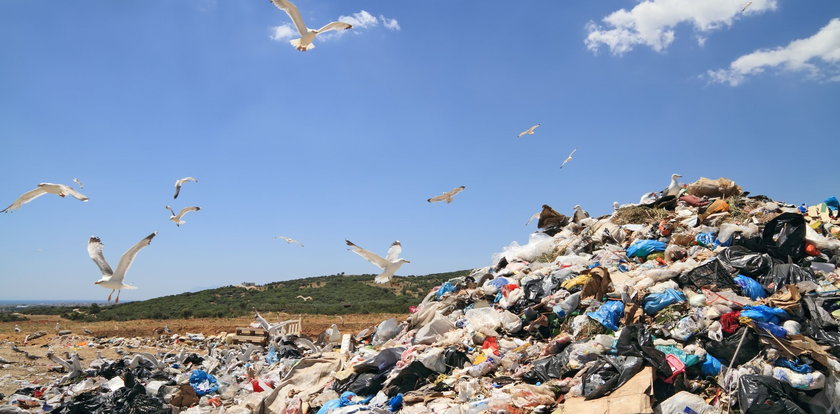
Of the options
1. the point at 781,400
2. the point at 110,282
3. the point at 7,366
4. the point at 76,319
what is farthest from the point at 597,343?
the point at 76,319

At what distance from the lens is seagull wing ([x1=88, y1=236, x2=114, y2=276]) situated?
634 centimetres

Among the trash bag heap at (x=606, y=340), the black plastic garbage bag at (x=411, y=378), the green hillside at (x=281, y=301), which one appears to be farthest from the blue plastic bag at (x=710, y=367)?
the green hillside at (x=281, y=301)

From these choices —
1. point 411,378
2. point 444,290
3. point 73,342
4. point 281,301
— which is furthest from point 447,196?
point 281,301

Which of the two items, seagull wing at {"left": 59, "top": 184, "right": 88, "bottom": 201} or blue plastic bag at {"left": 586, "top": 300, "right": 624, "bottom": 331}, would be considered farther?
seagull wing at {"left": 59, "top": 184, "right": 88, "bottom": 201}

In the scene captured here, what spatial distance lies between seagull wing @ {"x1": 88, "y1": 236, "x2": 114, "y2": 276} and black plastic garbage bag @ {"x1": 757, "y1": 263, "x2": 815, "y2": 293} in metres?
7.84

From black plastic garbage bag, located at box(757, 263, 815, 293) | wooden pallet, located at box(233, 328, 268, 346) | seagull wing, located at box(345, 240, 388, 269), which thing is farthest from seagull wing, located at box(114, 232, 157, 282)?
black plastic garbage bag, located at box(757, 263, 815, 293)

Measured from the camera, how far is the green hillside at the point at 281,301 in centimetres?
2161

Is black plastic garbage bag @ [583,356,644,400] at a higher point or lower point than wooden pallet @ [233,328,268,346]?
higher

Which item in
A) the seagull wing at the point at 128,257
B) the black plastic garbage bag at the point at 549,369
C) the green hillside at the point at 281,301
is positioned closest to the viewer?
the black plastic garbage bag at the point at 549,369

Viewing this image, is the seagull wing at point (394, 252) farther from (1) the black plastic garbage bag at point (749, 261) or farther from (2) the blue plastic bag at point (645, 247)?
(1) the black plastic garbage bag at point (749, 261)

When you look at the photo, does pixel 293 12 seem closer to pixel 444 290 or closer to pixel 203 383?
pixel 444 290

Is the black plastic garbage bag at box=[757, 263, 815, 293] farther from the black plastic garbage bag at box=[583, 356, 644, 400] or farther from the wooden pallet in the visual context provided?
the wooden pallet

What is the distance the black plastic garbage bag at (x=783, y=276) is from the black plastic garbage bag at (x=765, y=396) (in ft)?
5.00

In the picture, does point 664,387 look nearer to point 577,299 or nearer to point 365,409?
point 577,299
